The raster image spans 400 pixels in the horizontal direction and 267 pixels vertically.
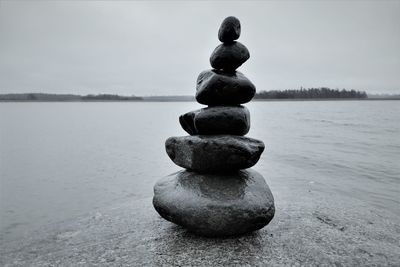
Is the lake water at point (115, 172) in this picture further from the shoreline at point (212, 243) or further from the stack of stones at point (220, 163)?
the stack of stones at point (220, 163)

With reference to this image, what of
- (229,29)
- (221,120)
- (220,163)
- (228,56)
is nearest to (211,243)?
(220,163)

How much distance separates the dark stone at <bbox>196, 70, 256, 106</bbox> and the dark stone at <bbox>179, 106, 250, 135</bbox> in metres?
0.27

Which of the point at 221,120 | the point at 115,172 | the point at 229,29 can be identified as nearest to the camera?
the point at 221,120

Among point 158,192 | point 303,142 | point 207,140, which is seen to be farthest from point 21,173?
point 303,142

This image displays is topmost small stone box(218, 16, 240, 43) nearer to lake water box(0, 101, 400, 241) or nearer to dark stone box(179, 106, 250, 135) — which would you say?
dark stone box(179, 106, 250, 135)

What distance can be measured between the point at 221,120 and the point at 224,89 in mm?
823

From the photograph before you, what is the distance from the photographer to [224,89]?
8555 millimetres

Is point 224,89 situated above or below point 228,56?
below

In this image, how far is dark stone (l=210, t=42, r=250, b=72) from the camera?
8.71 meters

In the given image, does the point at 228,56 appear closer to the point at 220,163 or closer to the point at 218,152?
the point at 218,152

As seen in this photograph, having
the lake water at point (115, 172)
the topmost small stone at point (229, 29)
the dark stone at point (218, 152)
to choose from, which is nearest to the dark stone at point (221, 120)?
the dark stone at point (218, 152)

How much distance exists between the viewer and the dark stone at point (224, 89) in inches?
336

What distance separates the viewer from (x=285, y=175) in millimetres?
18594

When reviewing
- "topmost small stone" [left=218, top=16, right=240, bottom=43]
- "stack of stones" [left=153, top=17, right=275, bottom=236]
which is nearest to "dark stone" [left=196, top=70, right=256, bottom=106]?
"stack of stones" [left=153, top=17, right=275, bottom=236]
